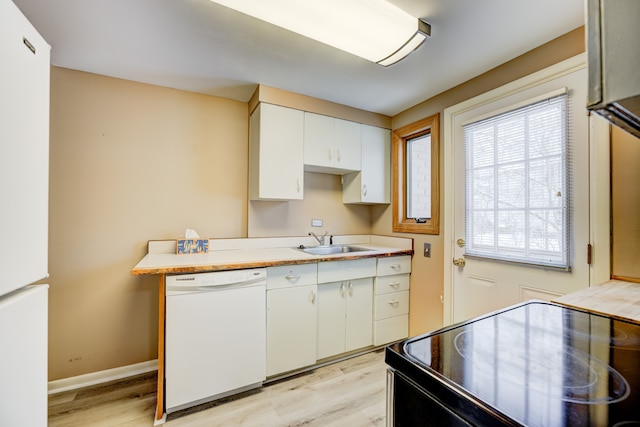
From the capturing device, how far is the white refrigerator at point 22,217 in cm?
76

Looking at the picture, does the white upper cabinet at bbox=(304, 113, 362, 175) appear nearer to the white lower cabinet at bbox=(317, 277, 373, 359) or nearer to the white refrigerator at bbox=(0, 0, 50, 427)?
the white lower cabinet at bbox=(317, 277, 373, 359)

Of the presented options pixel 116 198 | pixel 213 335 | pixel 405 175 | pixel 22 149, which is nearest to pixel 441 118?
pixel 405 175

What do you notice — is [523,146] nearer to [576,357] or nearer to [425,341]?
[576,357]

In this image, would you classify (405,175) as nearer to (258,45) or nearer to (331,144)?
(331,144)

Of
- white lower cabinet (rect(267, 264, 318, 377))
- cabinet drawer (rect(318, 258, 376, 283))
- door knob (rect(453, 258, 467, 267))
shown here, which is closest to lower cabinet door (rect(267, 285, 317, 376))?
white lower cabinet (rect(267, 264, 318, 377))

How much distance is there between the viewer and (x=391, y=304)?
2.40 metres

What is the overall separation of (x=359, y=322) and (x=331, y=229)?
983 mm

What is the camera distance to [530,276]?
1648 mm

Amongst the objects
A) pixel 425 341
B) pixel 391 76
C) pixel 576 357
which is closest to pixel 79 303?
pixel 425 341

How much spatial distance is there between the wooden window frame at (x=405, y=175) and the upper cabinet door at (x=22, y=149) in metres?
2.40

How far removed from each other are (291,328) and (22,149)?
169 cm

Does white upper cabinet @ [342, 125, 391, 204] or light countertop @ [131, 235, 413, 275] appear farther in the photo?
white upper cabinet @ [342, 125, 391, 204]

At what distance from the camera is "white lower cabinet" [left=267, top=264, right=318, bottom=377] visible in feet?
6.11

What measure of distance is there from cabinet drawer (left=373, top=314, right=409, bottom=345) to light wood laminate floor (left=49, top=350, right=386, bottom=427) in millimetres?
342
